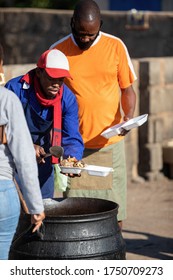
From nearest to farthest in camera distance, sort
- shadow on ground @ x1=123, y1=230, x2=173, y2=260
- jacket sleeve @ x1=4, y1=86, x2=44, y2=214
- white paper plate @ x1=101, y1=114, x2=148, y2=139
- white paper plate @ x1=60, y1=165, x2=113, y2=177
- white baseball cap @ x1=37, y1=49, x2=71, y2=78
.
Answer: jacket sleeve @ x1=4, y1=86, x2=44, y2=214 → white paper plate @ x1=60, y1=165, x2=113, y2=177 → white baseball cap @ x1=37, y1=49, x2=71, y2=78 → white paper plate @ x1=101, y1=114, x2=148, y2=139 → shadow on ground @ x1=123, y1=230, x2=173, y2=260

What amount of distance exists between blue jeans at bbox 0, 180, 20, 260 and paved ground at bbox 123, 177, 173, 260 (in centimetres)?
314

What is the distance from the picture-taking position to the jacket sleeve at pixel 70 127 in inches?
239

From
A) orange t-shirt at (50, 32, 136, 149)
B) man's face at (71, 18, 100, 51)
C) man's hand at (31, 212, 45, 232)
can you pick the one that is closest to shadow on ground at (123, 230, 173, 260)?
orange t-shirt at (50, 32, 136, 149)

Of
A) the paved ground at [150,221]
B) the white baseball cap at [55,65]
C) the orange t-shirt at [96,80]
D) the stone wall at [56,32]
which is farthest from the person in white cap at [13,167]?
the stone wall at [56,32]

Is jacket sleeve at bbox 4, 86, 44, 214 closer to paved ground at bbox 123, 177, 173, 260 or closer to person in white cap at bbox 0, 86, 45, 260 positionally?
person in white cap at bbox 0, 86, 45, 260

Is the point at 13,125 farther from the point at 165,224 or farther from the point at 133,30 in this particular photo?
the point at 133,30

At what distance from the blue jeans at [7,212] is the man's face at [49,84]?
1.09 m

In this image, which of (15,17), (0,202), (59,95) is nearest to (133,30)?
(15,17)

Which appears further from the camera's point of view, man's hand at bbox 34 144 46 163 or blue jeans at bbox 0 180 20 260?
man's hand at bbox 34 144 46 163

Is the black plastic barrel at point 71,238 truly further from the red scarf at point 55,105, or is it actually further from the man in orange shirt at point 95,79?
the man in orange shirt at point 95,79

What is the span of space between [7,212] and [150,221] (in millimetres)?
4825

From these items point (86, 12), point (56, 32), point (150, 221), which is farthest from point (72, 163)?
point (56, 32)

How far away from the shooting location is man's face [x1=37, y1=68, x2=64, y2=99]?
5.84 meters

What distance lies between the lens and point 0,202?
4.85 m
